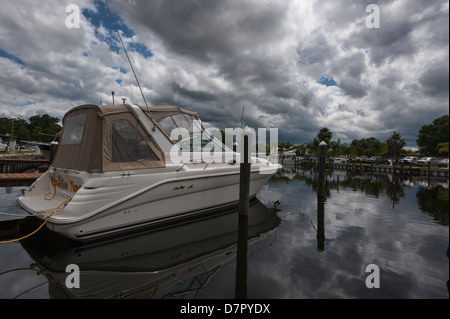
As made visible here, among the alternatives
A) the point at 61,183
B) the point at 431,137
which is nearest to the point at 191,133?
the point at 61,183

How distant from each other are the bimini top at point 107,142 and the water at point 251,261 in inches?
62.0

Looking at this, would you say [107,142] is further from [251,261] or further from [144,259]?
[251,261]

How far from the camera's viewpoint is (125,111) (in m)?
4.74

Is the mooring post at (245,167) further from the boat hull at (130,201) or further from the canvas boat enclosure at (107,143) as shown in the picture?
the canvas boat enclosure at (107,143)

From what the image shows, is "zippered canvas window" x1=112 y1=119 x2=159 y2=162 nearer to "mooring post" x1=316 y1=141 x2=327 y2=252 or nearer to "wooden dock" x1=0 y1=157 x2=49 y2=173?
"mooring post" x1=316 y1=141 x2=327 y2=252

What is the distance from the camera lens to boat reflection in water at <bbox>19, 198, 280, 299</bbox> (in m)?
2.96

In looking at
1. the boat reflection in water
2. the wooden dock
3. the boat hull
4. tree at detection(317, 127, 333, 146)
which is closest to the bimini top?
the boat hull

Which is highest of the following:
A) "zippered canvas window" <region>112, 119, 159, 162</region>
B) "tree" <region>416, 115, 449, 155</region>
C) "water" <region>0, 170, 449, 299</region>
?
"tree" <region>416, 115, 449, 155</region>

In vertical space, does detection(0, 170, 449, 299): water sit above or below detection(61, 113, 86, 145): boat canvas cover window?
below

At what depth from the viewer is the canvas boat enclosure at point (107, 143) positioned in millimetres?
4262

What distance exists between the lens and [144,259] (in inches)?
150

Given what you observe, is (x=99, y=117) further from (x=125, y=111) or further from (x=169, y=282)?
(x=169, y=282)

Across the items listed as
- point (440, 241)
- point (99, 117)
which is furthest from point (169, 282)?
point (440, 241)
